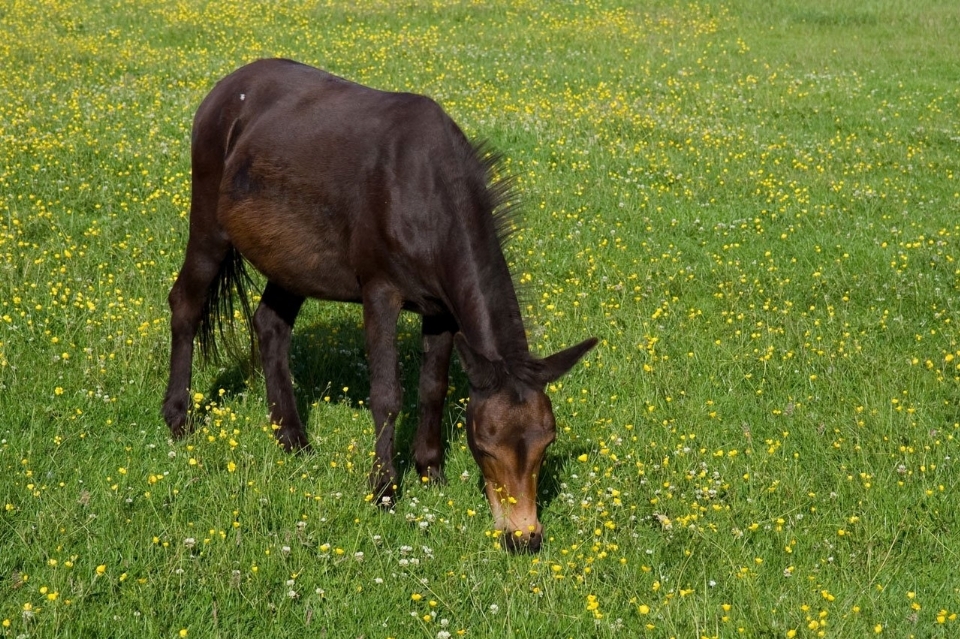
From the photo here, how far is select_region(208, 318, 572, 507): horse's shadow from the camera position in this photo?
27.3ft

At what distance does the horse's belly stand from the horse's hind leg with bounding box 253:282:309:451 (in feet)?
1.54

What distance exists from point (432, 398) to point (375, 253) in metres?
1.16

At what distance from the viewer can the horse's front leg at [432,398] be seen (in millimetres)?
7391

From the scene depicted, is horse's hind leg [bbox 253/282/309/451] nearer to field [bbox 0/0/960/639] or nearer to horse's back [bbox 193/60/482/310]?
field [bbox 0/0/960/639]

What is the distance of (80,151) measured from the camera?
537 inches

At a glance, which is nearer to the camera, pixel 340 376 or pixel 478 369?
pixel 478 369

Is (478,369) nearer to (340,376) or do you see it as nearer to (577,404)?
(577,404)

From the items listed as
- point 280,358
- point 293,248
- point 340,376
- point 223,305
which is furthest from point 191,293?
point 340,376

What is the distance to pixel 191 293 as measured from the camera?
27.5 ft

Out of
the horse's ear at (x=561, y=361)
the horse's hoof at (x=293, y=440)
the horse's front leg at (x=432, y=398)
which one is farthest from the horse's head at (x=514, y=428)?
the horse's hoof at (x=293, y=440)

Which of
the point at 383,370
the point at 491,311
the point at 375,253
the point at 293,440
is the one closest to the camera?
the point at 491,311

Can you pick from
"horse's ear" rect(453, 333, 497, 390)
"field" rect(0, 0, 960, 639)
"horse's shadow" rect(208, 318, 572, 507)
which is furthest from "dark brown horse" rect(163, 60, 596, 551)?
"horse's shadow" rect(208, 318, 572, 507)

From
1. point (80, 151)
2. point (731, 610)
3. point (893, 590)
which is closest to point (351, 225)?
point (731, 610)

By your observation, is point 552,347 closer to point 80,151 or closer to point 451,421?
point 451,421
